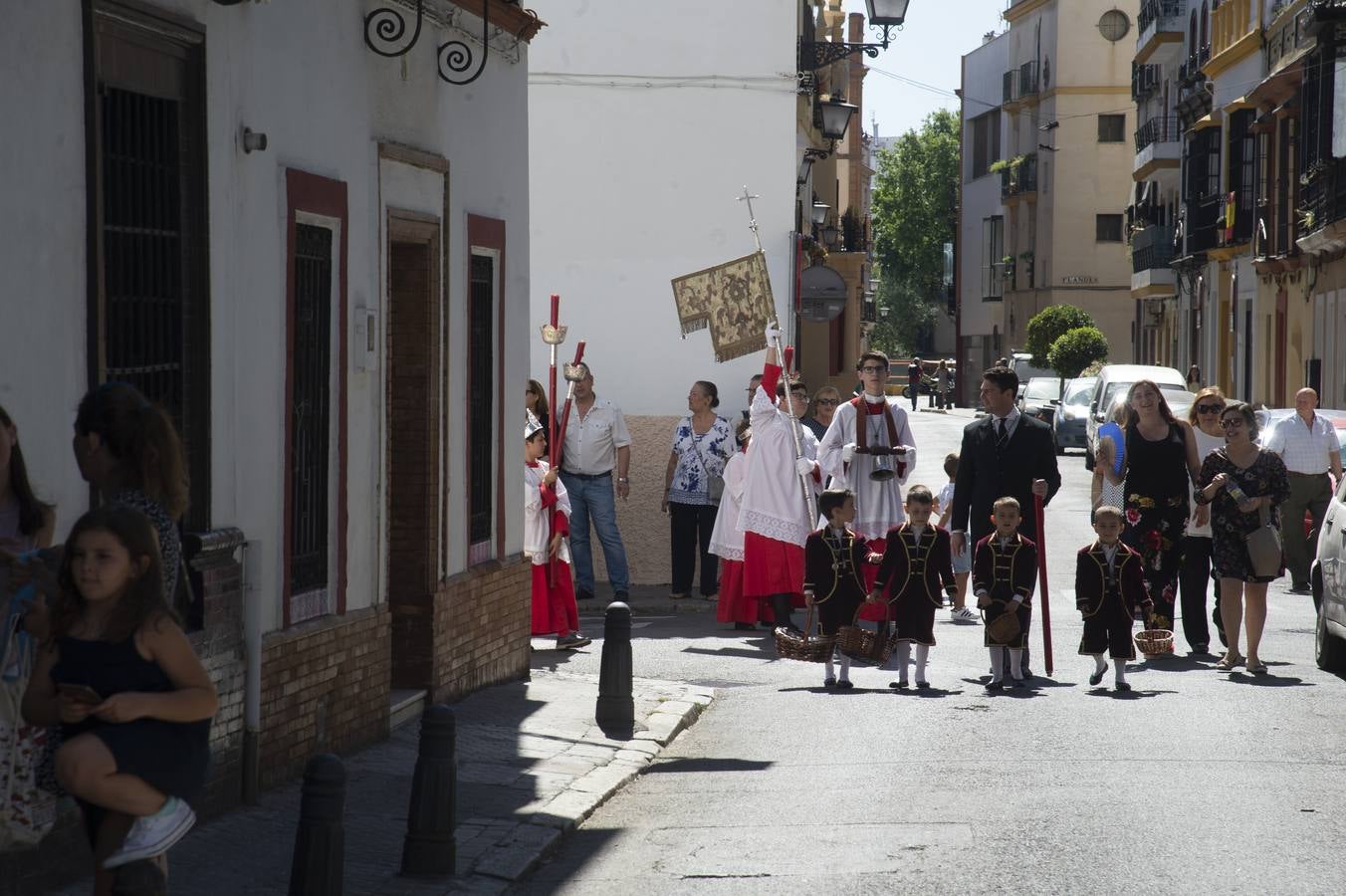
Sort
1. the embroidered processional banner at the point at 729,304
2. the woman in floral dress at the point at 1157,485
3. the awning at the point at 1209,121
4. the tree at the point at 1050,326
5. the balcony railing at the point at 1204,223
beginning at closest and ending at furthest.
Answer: the woman in floral dress at the point at 1157,485
the embroidered processional banner at the point at 729,304
the awning at the point at 1209,121
the balcony railing at the point at 1204,223
the tree at the point at 1050,326

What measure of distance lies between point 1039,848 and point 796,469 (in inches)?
315

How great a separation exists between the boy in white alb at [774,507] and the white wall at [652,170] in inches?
183

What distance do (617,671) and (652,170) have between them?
1060 centimetres

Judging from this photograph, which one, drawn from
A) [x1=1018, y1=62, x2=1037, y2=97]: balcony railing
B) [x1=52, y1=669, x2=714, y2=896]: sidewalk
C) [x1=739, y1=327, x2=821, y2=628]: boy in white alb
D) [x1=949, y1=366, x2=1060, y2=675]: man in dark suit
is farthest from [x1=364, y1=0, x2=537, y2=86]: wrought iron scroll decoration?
[x1=1018, y1=62, x2=1037, y2=97]: balcony railing

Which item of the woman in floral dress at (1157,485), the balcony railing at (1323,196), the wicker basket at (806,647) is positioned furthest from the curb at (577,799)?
the balcony railing at (1323,196)

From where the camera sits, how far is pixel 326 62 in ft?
31.8

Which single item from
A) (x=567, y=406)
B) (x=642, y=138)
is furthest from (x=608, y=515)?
(x=642, y=138)

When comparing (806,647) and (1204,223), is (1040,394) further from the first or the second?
(806,647)

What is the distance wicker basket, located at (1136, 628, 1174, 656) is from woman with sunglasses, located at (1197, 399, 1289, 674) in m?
0.40

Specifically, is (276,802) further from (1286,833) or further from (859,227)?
(859,227)

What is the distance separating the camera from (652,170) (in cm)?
2073

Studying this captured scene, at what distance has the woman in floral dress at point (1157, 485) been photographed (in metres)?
13.6

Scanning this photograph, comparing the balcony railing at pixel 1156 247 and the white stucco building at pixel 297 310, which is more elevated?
the balcony railing at pixel 1156 247

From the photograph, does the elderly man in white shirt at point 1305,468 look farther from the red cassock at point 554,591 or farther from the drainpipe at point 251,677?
the drainpipe at point 251,677
